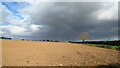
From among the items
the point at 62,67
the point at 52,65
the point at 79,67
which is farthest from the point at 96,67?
the point at 52,65

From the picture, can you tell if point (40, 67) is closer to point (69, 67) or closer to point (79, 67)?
point (69, 67)

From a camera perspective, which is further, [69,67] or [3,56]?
[3,56]

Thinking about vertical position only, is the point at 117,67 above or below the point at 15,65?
below

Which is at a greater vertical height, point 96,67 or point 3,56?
point 3,56

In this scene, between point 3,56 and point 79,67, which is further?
point 3,56

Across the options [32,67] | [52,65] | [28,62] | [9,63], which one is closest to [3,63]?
[9,63]

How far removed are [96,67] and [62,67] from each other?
2366 mm

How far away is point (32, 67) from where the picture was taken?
582cm

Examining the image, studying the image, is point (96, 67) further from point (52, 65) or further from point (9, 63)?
point (9, 63)

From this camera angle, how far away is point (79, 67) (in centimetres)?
641

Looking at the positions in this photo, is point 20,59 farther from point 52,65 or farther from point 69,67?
point 69,67

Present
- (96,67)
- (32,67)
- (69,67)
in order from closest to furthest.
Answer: (32,67)
(69,67)
(96,67)

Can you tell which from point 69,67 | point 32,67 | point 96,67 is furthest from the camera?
point 96,67

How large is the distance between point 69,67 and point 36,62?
7.14 ft
